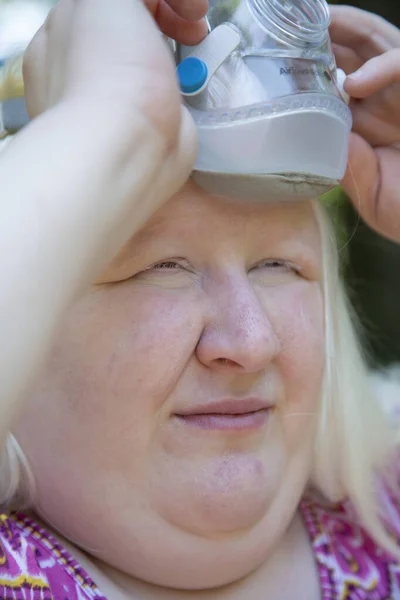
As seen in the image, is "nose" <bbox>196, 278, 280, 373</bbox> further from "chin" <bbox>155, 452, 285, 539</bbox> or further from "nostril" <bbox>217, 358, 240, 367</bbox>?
"chin" <bbox>155, 452, 285, 539</bbox>

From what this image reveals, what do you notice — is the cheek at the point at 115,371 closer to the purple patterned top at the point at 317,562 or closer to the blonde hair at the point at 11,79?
the purple patterned top at the point at 317,562

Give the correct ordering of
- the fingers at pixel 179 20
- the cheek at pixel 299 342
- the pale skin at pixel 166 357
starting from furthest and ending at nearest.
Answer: the cheek at pixel 299 342 < the fingers at pixel 179 20 < the pale skin at pixel 166 357

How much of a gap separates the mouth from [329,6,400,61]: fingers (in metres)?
0.54

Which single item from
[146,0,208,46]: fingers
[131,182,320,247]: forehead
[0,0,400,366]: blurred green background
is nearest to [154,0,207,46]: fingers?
[146,0,208,46]: fingers

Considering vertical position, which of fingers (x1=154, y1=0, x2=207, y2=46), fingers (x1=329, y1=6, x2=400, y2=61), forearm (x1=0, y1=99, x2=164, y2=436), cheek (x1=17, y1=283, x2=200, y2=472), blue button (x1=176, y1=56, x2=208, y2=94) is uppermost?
forearm (x1=0, y1=99, x2=164, y2=436)

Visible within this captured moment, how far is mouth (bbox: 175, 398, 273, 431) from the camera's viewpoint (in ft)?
2.81

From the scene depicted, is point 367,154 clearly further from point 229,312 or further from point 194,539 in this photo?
point 194,539

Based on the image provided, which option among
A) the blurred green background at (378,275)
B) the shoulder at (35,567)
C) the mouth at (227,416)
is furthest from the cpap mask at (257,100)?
the blurred green background at (378,275)

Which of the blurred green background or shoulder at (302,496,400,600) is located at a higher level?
shoulder at (302,496,400,600)

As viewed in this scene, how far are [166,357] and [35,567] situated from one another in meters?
0.26

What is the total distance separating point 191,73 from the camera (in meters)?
0.79

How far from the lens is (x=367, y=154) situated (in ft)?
3.57

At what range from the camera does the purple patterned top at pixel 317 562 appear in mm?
820

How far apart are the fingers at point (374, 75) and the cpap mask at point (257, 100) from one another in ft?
0.54
